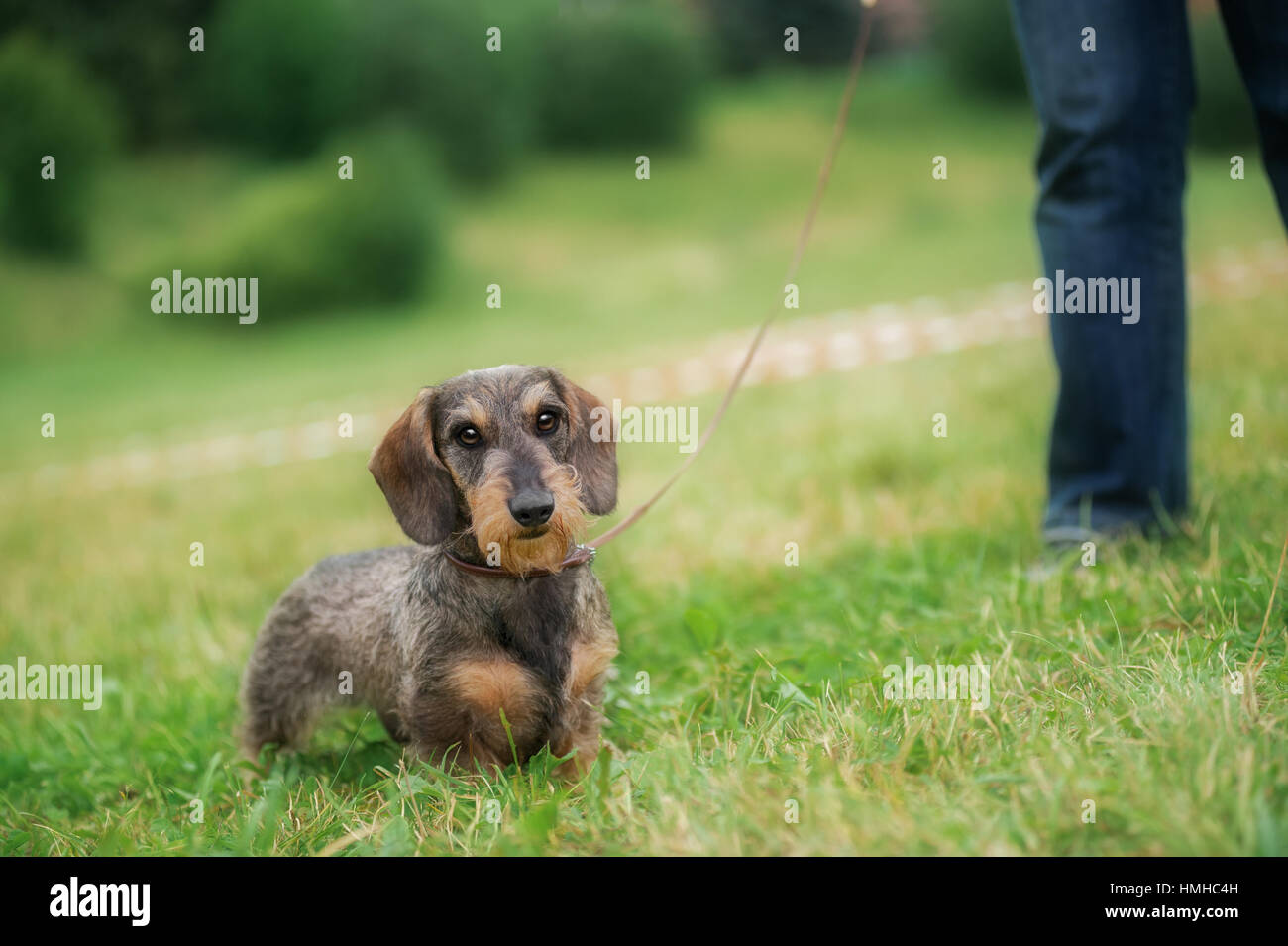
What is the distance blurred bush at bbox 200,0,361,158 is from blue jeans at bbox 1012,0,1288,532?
27.1 m

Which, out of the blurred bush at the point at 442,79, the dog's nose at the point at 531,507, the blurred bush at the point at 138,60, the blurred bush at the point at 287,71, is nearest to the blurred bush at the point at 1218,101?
the blurred bush at the point at 442,79

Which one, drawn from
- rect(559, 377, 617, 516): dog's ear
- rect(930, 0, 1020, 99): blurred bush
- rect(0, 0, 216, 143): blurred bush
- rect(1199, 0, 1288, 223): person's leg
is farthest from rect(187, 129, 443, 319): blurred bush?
rect(1199, 0, 1288, 223): person's leg

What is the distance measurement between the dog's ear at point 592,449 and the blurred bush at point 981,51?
35981 millimetres

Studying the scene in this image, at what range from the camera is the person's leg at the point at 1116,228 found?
337cm

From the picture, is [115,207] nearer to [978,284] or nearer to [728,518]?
[978,284]

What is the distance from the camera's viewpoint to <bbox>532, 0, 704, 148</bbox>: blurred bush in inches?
1246

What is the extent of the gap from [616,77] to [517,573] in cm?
3154

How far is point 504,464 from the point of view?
262 cm

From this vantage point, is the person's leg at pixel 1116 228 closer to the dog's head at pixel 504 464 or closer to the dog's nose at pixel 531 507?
the dog's head at pixel 504 464

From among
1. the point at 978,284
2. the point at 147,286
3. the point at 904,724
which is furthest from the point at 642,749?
the point at 147,286

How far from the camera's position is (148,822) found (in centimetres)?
277

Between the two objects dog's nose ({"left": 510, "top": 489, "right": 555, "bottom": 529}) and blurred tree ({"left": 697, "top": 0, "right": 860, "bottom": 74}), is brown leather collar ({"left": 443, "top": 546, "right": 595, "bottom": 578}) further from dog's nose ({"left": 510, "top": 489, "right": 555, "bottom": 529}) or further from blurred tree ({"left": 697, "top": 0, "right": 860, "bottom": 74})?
blurred tree ({"left": 697, "top": 0, "right": 860, "bottom": 74})

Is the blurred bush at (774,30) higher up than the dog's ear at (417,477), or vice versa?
the blurred bush at (774,30)

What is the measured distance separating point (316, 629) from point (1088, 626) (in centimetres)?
236
